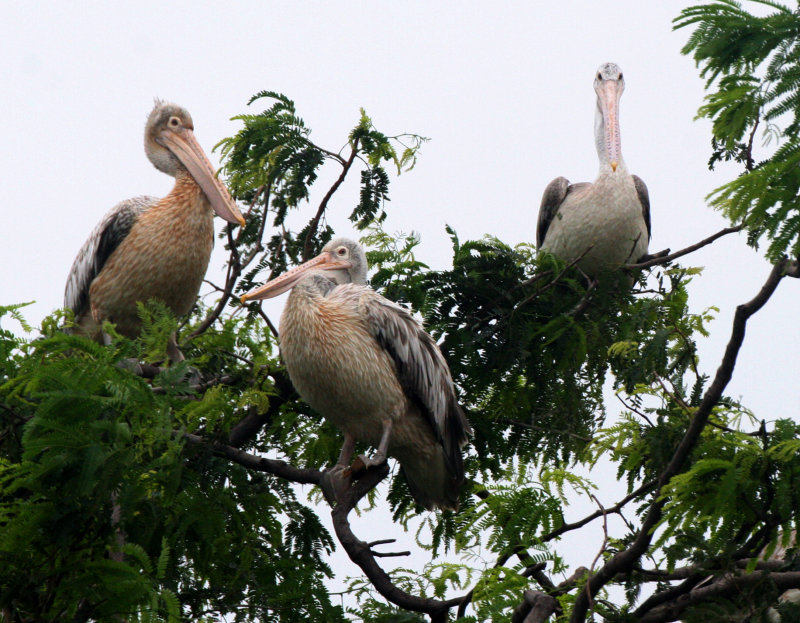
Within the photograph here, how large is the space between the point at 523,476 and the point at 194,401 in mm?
1520

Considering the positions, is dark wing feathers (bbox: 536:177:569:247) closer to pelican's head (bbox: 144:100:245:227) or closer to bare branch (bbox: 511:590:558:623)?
pelican's head (bbox: 144:100:245:227)

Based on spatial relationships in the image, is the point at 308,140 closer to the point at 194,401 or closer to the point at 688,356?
the point at 194,401

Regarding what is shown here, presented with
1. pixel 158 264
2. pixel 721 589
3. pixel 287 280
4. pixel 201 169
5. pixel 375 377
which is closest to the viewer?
pixel 721 589

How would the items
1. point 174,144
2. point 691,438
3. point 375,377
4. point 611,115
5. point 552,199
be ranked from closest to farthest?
point 691,438 → point 375,377 → point 174,144 → point 552,199 → point 611,115

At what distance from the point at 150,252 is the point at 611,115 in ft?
11.9

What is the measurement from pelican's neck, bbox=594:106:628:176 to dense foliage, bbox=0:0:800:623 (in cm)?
128

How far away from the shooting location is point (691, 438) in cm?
380

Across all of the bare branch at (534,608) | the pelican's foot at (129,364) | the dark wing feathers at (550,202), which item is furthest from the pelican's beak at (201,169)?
the bare branch at (534,608)

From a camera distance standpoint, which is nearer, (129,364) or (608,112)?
(129,364)

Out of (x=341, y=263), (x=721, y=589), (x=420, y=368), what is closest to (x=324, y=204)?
(x=341, y=263)

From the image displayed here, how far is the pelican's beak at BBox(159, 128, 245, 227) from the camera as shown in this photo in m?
6.85

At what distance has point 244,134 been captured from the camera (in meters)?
6.41

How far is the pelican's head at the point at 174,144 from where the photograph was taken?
23.4ft

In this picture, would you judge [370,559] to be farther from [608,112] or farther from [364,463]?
[608,112]
